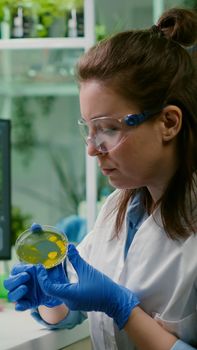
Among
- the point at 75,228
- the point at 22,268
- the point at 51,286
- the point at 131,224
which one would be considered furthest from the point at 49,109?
the point at 51,286

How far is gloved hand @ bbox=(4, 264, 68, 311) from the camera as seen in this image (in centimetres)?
149

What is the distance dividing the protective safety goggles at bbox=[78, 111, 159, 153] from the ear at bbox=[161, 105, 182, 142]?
3 centimetres

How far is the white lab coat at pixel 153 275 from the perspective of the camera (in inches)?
56.4

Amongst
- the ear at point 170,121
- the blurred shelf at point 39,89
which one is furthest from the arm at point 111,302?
the blurred shelf at point 39,89

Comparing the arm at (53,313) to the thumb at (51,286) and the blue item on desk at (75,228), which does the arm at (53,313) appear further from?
the blue item on desk at (75,228)

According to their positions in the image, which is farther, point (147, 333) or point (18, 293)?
point (18, 293)

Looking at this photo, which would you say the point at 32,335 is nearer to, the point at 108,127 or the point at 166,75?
the point at 108,127

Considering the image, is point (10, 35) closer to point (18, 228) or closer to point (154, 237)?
point (18, 228)

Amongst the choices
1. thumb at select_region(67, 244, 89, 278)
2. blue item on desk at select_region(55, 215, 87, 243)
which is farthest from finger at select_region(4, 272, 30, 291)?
blue item on desk at select_region(55, 215, 87, 243)

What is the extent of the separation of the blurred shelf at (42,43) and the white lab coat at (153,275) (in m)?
1.07

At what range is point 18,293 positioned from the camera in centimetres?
151

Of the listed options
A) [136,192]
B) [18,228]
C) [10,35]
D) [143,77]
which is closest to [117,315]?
[136,192]

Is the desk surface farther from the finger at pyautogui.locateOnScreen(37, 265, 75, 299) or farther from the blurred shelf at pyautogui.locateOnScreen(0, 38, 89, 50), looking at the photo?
the blurred shelf at pyautogui.locateOnScreen(0, 38, 89, 50)

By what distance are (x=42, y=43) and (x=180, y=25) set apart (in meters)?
1.15
